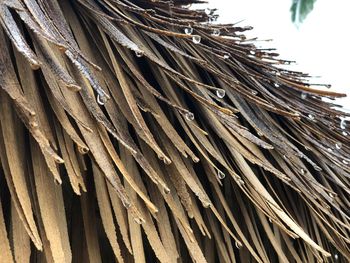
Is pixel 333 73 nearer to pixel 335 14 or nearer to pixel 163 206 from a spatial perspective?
pixel 335 14

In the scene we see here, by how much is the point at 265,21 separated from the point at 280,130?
10.5 m

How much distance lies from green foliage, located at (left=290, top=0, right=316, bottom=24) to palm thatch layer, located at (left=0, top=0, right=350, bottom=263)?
23.9 ft

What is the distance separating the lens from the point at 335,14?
486 inches

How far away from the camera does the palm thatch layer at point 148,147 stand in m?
0.59

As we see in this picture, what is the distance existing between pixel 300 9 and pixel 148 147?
7962 mm

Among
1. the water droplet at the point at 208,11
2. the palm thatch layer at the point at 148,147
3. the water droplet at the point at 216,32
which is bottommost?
the palm thatch layer at the point at 148,147

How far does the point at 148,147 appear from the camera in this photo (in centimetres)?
72

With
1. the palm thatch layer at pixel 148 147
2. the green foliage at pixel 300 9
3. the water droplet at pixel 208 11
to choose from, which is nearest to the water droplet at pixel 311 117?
the palm thatch layer at pixel 148 147

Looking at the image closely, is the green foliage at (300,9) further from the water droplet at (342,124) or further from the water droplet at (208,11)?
the water droplet at (208,11)

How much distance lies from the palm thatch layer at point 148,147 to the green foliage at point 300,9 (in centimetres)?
730

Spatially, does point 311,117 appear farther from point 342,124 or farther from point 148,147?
point 148,147

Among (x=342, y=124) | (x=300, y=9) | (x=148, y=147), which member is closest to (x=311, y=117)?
(x=342, y=124)

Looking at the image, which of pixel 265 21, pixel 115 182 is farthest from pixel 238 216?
pixel 265 21

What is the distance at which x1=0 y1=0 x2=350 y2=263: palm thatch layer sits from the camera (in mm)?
588
